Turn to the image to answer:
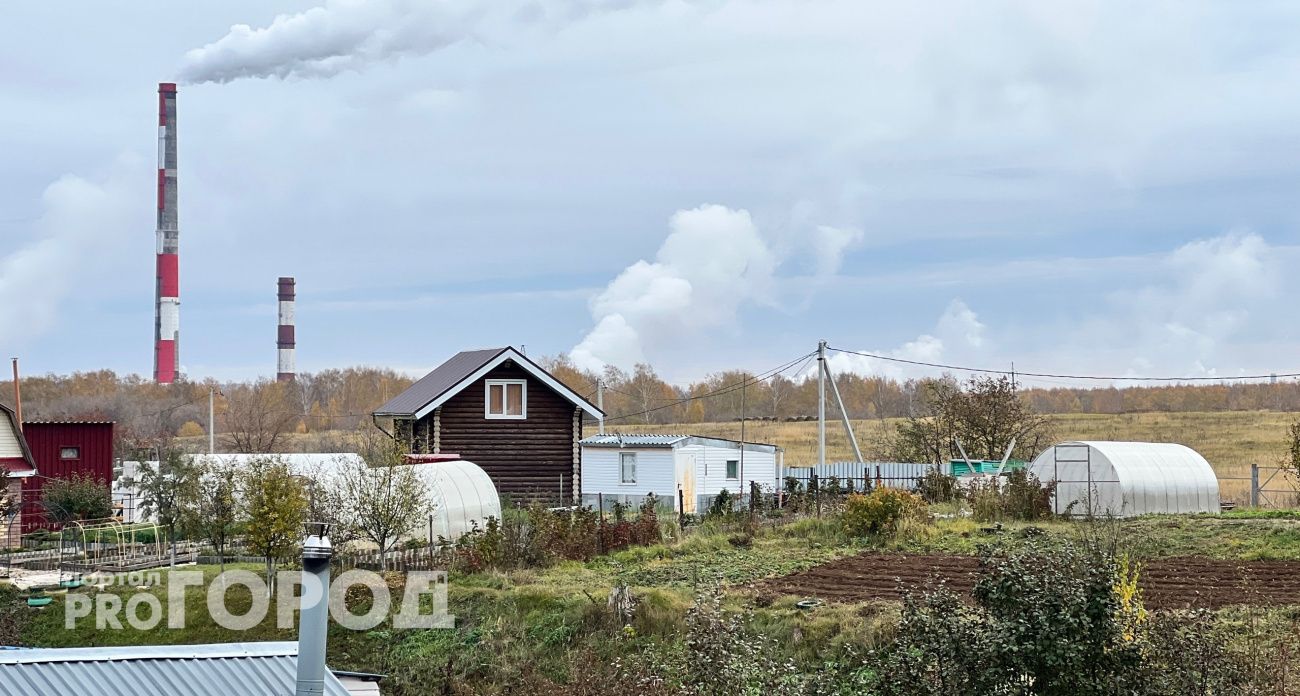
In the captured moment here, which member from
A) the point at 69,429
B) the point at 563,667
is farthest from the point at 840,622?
the point at 69,429

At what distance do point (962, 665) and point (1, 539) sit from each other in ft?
79.7

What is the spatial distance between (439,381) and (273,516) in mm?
15496

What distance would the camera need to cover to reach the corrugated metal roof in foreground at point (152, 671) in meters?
7.71

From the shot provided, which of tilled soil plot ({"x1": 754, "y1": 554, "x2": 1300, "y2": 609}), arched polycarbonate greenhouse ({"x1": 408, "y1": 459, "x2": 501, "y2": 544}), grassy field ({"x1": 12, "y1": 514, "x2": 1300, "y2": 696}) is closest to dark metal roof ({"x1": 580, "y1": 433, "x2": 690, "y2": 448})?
arched polycarbonate greenhouse ({"x1": 408, "y1": 459, "x2": 501, "y2": 544})

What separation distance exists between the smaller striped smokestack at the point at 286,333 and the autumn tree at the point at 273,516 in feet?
185

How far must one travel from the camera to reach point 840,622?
1462cm

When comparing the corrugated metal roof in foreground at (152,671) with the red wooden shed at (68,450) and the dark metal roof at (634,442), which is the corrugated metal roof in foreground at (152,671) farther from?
the dark metal roof at (634,442)

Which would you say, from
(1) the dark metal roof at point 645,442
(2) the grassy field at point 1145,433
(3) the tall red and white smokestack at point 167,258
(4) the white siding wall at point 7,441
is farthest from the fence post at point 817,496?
(3) the tall red and white smokestack at point 167,258

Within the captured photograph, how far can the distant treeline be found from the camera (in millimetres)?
69875

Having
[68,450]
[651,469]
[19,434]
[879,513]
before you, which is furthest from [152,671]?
[651,469]

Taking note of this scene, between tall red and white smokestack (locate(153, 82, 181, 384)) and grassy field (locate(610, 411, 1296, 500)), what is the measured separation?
2371 centimetres

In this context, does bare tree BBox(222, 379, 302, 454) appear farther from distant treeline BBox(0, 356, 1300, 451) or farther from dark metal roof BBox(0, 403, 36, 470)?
dark metal roof BBox(0, 403, 36, 470)

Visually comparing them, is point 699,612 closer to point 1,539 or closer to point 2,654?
point 2,654

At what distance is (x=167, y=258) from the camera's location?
62281 mm
